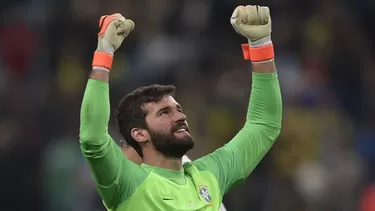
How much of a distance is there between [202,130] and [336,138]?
1333 millimetres

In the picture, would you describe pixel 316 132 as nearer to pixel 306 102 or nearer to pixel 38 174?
pixel 306 102

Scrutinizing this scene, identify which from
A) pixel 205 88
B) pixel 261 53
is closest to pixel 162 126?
pixel 261 53

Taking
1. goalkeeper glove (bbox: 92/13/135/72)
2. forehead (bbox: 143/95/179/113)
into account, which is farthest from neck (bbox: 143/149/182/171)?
goalkeeper glove (bbox: 92/13/135/72)

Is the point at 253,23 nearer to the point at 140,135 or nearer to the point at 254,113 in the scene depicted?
the point at 254,113

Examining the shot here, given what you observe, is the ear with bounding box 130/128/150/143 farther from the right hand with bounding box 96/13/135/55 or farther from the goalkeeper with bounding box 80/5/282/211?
the right hand with bounding box 96/13/135/55

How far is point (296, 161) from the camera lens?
954cm

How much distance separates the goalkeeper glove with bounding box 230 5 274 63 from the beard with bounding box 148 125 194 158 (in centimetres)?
71

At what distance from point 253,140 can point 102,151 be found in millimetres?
1183

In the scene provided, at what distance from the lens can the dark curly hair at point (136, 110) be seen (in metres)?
5.50

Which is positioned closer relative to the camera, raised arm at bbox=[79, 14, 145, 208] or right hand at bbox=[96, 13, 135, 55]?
raised arm at bbox=[79, 14, 145, 208]

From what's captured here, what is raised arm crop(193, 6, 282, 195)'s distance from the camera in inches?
224

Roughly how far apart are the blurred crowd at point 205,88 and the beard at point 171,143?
3.34 metres

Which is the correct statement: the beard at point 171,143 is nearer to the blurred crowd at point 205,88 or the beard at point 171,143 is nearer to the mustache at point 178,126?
the mustache at point 178,126

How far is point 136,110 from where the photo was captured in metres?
5.52
